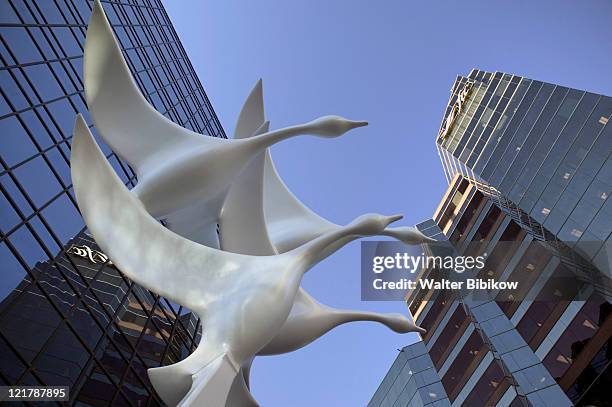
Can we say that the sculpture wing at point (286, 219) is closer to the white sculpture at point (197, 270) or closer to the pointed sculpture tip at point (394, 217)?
the pointed sculpture tip at point (394, 217)

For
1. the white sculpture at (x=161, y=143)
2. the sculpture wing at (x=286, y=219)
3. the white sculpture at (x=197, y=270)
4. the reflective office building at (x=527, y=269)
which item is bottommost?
the reflective office building at (x=527, y=269)

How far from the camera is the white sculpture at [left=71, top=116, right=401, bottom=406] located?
29.0 feet

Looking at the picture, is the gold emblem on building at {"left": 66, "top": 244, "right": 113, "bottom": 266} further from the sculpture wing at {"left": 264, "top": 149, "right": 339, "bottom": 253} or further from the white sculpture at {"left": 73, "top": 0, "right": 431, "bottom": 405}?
the sculpture wing at {"left": 264, "top": 149, "right": 339, "bottom": 253}

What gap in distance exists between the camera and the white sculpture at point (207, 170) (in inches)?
482

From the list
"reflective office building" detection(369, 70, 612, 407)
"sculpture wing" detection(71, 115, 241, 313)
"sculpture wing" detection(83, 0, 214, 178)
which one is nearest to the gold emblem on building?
"sculpture wing" detection(83, 0, 214, 178)

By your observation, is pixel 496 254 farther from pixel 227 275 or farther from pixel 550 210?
pixel 227 275

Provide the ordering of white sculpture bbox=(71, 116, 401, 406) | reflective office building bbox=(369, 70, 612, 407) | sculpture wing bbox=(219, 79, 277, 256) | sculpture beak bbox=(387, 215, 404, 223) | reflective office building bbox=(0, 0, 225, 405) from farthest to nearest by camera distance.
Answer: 1. reflective office building bbox=(369, 70, 612, 407)
2. sculpture wing bbox=(219, 79, 277, 256)
3. reflective office building bbox=(0, 0, 225, 405)
4. sculpture beak bbox=(387, 215, 404, 223)
5. white sculpture bbox=(71, 116, 401, 406)

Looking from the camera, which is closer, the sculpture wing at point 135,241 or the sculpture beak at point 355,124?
the sculpture wing at point 135,241

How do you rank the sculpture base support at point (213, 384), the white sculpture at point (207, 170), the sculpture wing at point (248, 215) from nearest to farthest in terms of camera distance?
1. the sculpture base support at point (213, 384)
2. the white sculpture at point (207, 170)
3. the sculpture wing at point (248, 215)

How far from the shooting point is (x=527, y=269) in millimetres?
27969

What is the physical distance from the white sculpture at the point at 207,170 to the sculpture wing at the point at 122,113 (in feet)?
0.08

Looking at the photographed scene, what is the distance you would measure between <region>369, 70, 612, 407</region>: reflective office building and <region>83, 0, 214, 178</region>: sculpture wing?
18.6 meters

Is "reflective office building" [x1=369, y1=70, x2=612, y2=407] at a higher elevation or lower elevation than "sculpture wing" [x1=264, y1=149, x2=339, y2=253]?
lower

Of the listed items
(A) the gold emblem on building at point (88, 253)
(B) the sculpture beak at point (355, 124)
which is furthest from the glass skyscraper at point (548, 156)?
(A) the gold emblem on building at point (88, 253)
